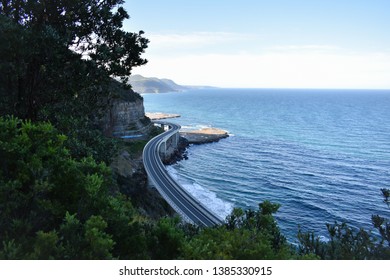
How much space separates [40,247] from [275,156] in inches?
3447

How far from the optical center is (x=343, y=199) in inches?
2341

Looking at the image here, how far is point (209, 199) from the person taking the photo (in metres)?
62.2

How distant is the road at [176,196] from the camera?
4733cm

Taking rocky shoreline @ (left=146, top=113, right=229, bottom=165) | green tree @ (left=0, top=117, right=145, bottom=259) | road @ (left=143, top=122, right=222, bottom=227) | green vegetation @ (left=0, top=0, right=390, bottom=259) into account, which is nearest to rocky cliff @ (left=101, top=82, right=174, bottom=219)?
road @ (left=143, top=122, right=222, bottom=227)

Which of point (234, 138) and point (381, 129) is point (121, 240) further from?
point (381, 129)

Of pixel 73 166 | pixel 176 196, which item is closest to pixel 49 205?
pixel 73 166

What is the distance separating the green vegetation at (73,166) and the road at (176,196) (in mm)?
25516

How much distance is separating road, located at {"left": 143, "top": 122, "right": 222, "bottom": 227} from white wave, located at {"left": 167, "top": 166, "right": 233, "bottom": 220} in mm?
2820

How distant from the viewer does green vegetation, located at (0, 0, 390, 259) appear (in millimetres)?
10352

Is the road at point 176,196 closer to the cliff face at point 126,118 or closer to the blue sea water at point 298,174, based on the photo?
the blue sea water at point 298,174

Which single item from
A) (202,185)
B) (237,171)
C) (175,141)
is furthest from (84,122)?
(175,141)

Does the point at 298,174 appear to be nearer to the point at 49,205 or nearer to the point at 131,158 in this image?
the point at 131,158

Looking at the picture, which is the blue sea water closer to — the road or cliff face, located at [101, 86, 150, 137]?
the road

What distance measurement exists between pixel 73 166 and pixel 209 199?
170 feet
